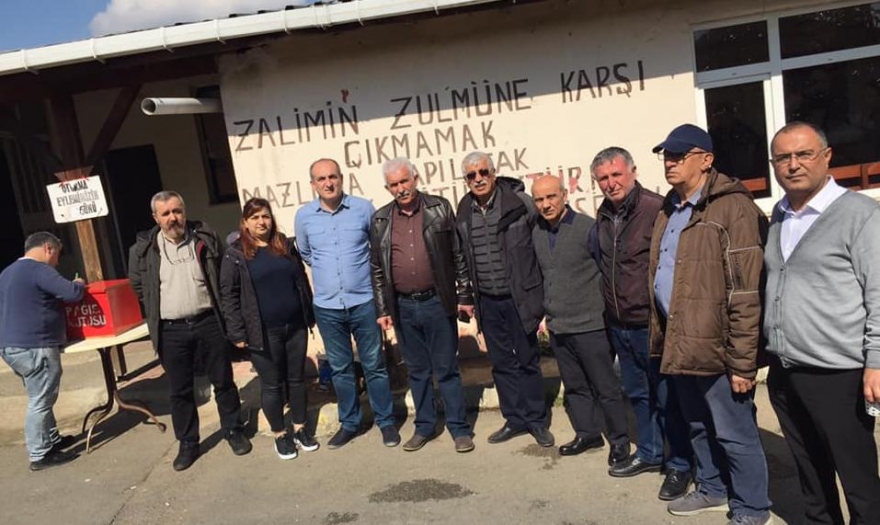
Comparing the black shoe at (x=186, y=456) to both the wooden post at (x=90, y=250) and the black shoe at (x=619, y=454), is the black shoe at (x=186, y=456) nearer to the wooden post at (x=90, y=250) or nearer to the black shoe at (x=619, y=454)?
the wooden post at (x=90, y=250)

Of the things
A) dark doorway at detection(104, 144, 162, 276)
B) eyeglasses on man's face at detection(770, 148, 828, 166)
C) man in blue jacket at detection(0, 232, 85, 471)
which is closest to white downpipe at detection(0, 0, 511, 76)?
man in blue jacket at detection(0, 232, 85, 471)

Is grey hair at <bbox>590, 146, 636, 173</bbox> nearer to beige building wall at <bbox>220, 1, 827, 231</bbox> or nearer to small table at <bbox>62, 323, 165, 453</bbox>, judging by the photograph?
beige building wall at <bbox>220, 1, 827, 231</bbox>

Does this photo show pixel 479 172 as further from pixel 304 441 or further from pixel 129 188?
pixel 129 188

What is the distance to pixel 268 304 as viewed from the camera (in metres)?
4.25

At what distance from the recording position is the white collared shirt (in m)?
2.49

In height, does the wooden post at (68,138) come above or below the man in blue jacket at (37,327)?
above

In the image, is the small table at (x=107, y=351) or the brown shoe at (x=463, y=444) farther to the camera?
the small table at (x=107, y=351)

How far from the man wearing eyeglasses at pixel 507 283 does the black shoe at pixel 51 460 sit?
10.5ft

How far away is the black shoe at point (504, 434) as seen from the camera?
14.3 feet

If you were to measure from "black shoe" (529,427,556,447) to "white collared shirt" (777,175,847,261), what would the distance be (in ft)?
6.91

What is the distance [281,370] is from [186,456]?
0.93m

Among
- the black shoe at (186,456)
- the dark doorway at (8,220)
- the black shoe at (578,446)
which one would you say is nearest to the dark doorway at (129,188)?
the dark doorway at (8,220)

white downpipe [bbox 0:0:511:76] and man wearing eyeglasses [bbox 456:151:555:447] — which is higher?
white downpipe [bbox 0:0:511:76]

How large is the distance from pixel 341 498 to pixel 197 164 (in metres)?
6.64
